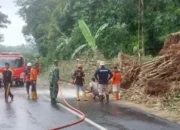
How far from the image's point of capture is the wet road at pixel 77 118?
1140 centimetres

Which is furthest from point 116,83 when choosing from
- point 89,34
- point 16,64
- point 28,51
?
point 28,51

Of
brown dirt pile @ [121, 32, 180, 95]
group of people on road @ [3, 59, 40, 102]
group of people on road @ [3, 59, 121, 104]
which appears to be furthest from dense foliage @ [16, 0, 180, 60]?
group of people on road @ [3, 59, 40, 102]

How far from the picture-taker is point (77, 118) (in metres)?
13.1

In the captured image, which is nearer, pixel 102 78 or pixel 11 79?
pixel 102 78

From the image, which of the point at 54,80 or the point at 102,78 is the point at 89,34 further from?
the point at 54,80

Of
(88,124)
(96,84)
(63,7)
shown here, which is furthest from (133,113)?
(63,7)

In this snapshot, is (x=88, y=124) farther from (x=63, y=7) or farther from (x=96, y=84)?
(x=63, y=7)

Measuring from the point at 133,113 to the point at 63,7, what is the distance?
2912cm

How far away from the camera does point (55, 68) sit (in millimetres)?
17734

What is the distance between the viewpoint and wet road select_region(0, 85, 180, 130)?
11.4m

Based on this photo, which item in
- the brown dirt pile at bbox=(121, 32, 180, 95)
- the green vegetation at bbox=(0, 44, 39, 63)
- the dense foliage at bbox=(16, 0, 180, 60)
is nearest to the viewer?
the brown dirt pile at bbox=(121, 32, 180, 95)

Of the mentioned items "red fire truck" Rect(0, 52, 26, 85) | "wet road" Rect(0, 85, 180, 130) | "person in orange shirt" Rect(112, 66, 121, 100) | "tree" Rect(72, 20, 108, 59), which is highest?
"tree" Rect(72, 20, 108, 59)

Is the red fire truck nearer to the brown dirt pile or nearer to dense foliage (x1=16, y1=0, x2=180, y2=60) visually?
dense foliage (x1=16, y1=0, x2=180, y2=60)

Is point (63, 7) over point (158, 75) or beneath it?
over
